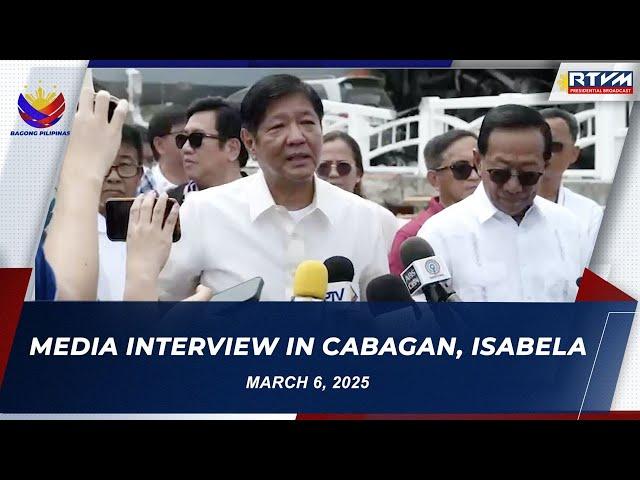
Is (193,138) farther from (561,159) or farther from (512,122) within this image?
(561,159)

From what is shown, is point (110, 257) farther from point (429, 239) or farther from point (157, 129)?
point (429, 239)

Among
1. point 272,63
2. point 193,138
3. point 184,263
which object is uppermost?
point 272,63

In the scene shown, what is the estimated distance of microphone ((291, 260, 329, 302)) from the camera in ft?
30.1

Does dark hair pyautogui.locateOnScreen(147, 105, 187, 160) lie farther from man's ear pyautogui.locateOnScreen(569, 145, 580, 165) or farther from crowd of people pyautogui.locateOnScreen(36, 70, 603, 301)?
man's ear pyautogui.locateOnScreen(569, 145, 580, 165)

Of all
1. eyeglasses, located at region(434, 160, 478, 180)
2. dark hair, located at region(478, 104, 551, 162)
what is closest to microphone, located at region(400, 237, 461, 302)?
eyeglasses, located at region(434, 160, 478, 180)

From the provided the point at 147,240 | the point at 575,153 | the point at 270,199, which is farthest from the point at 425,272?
the point at 147,240

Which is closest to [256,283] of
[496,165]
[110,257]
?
[110,257]

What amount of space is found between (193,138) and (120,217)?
64cm

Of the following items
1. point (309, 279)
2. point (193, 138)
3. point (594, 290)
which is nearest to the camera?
point (309, 279)

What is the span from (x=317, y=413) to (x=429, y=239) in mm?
1250

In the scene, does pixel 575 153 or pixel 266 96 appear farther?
pixel 575 153

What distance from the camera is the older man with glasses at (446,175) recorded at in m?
9.26

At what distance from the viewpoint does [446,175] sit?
9.29 meters

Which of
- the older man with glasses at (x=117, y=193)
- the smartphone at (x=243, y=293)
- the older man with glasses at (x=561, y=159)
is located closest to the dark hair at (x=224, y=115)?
the older man with glasses at (x=117, y=193)
